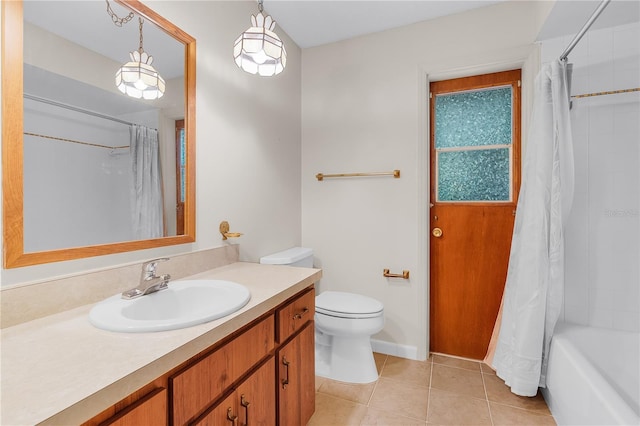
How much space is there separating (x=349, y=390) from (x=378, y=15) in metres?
2.55

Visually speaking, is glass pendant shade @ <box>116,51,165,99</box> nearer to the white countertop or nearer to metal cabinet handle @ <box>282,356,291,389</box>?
the white countertop

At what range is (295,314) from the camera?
1336 millimetres

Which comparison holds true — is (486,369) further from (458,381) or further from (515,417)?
(515,417)

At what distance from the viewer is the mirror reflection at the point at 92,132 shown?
950 millimetres

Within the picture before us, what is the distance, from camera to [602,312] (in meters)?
1.79

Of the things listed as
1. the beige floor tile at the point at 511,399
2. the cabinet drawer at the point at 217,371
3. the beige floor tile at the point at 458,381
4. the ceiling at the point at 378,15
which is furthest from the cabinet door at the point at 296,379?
the ceiling at the point at 378,15

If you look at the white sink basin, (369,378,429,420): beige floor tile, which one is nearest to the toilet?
(369,378,429,420): beige floor tile

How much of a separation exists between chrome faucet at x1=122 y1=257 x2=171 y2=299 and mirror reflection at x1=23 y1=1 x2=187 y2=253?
17 centimetres

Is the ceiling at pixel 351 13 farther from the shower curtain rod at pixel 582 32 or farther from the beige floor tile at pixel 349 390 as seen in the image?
the beige floor tile at pixel 349 390

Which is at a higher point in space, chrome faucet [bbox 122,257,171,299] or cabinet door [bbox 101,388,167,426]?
chrome faucet [bbox 122,257,171,299]

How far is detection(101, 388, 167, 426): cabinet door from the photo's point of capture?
62cm

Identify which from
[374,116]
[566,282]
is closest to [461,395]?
[566,282]

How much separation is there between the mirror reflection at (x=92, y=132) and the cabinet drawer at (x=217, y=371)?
63 centimetres

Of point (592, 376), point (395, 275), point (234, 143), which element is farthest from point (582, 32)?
point (234, 143)
